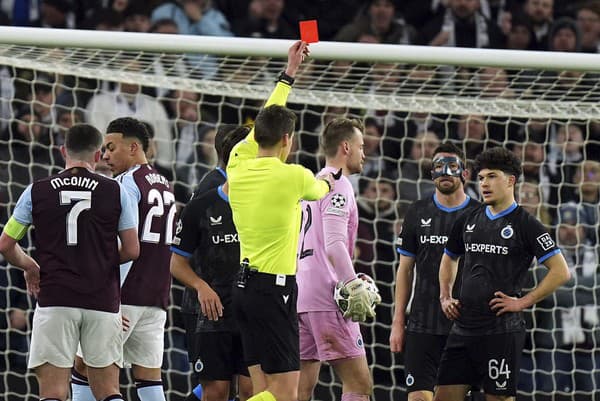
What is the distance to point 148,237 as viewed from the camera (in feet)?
26.1

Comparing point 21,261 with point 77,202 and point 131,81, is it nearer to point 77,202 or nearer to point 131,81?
point 77,202

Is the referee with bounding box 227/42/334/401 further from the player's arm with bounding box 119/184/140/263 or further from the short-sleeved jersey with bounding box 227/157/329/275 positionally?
the player's arm with bounding box 119/184/140/263

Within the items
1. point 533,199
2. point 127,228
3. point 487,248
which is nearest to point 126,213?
point 127,228

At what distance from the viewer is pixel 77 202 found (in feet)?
23.7

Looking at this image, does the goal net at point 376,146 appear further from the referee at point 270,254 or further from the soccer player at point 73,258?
the referee at point 270,254

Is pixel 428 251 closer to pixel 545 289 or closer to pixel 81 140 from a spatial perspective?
pixel 545 289

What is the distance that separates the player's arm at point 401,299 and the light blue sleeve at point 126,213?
186cm

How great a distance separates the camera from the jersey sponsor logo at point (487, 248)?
7.42 metres

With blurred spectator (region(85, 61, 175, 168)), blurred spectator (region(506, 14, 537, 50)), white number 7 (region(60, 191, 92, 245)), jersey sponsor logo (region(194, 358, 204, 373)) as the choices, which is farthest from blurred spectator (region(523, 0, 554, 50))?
white number 7 (region(60, 191, 92, 245))

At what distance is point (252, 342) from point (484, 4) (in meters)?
7.11

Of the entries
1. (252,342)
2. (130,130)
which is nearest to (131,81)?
(130,130)

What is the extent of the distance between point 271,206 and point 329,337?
1342 millimetres

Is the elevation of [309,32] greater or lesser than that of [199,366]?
greater

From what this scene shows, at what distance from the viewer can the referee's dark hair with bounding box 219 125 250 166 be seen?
7.54 meters
